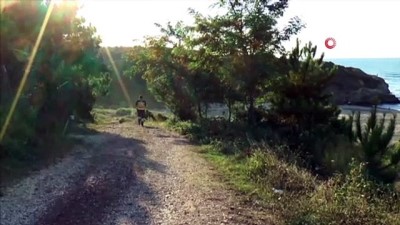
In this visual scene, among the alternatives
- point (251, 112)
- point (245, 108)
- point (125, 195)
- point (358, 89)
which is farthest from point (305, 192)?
point (358, 89)

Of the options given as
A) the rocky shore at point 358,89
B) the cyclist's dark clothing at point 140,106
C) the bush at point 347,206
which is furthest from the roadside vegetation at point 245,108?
the rocky shore at point 358,89

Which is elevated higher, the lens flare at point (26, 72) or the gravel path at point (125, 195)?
the lens flare at point (26, 72)

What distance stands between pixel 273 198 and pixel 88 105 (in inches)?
690

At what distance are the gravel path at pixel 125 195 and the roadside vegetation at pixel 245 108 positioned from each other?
0.71 m

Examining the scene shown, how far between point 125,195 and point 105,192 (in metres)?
0.39

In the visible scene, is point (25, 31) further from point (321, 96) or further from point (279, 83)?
point (321, 96)

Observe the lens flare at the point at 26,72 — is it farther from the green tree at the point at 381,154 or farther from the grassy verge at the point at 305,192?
the green tree at the point at 381,154

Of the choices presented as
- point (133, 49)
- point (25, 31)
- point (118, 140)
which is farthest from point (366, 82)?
point (25, 31)

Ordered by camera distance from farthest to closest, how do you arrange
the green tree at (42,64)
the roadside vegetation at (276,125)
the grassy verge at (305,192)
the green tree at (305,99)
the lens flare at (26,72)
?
the green tree at (305,99) < the green tree at (42,64) < the lens flare at (26,72) < the roadside vegetation at (276,125) < the grassy verge at (305,192)

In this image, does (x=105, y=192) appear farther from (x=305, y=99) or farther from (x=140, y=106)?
(x=140, y=106)

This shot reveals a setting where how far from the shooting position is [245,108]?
23.2 m

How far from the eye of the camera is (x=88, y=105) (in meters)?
25.4

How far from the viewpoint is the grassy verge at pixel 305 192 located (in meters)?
7.70

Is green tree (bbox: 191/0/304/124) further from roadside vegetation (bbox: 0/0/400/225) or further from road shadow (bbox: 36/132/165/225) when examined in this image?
road shadow (bbox: 36/132/165/225)
